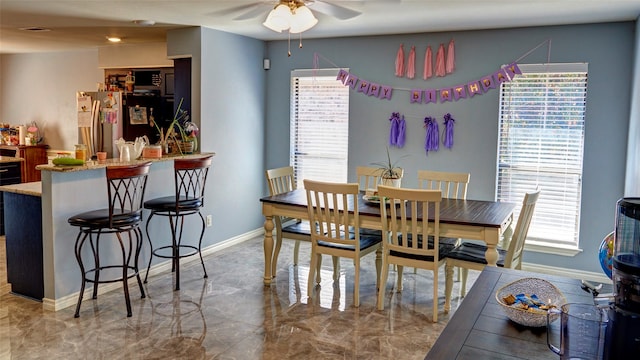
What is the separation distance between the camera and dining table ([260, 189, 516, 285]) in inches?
140

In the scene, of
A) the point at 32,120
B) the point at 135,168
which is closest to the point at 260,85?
the point at 135,168

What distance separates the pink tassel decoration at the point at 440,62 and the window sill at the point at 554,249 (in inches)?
75.0

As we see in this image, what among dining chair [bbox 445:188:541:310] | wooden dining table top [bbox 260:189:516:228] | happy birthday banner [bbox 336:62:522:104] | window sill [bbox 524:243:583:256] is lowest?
window sill [bbox 524:243:583:256]

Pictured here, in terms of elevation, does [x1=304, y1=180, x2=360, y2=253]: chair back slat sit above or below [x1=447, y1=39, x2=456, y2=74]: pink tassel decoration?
below

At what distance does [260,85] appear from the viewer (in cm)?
611

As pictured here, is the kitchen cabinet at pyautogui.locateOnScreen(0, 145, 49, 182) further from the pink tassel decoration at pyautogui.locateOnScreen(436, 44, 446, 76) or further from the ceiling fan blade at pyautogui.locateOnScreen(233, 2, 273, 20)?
the pink tassel decoration at pyautogui.locateOnScreen(436, 44, 446, 76)

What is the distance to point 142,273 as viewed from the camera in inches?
181

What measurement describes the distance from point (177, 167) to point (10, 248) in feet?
4.83

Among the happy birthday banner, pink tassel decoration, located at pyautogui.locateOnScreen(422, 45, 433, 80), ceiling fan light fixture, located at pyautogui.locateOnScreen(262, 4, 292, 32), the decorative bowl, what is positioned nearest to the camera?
the decorative bowl

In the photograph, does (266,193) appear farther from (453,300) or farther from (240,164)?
(453,300)

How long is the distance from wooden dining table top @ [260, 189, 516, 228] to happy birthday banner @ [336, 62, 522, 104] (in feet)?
4.18

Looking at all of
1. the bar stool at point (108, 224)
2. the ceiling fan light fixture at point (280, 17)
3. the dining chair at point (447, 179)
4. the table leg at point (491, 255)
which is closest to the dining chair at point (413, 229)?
the table leg at point (491, 255)

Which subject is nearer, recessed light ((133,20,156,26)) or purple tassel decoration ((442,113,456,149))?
recessed light ((133,20,156,26))

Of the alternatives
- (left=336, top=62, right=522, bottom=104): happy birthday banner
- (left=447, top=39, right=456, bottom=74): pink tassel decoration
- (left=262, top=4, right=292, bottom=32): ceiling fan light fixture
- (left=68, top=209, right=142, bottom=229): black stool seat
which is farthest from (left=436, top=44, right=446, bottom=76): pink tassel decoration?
(left=68, top=209, right=142, bottom=229): black stool seat
